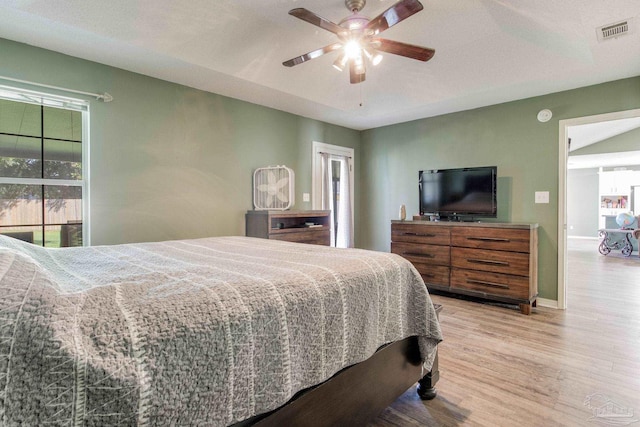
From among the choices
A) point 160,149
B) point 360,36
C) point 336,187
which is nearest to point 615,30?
point 360,36

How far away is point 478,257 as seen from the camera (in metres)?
3.59

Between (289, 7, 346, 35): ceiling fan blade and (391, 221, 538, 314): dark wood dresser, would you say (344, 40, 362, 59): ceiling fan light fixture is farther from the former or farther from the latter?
(391, 221, 538, 314): dark wood dresser

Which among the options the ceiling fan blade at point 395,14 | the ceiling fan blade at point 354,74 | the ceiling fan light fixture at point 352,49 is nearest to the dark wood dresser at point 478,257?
the ceiling fan blade at point 354,74

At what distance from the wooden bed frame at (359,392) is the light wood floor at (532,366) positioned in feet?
0.67

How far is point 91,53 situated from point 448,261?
403cm

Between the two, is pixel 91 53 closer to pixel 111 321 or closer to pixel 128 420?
pixel 111 321

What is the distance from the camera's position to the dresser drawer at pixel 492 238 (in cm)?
331

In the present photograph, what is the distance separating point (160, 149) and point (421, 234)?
308 centimetres

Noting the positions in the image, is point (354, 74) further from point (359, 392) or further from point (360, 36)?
point (359, 392)

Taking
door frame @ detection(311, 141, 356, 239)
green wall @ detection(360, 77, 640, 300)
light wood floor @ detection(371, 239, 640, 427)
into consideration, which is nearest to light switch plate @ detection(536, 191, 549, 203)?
green wall @ detection(360, 77, 640, 300)

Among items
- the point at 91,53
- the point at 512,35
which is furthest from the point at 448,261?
the point at 91,53

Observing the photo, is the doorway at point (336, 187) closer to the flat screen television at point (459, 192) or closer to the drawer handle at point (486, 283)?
the flat screen television at point (459, 192)

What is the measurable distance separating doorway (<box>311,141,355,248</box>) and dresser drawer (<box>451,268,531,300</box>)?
1769 millimetres

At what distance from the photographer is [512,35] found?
2764mm
